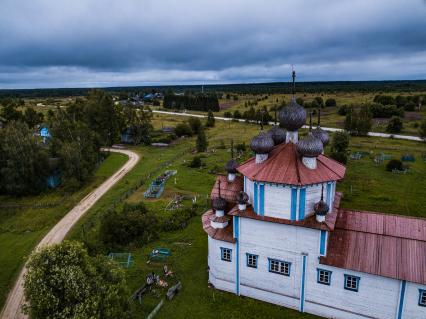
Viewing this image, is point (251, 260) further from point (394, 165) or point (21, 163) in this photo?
point (394, 165)

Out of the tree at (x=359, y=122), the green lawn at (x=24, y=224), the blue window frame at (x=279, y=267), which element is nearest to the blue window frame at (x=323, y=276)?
the blue window frame at (x=279, y=267)

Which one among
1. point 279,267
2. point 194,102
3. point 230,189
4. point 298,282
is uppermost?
point 230,189

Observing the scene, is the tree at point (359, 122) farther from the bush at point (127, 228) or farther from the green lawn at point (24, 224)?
the bush at point (127, 228)

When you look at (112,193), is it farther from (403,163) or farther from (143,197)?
(403,163)

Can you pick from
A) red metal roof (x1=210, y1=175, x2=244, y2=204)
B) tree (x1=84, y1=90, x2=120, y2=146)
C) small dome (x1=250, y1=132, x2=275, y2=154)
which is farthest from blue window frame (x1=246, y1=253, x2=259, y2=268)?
tree (x1=84, y1=90, x2=120, y2=146)

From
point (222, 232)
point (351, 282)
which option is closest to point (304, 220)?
point (351, 282)

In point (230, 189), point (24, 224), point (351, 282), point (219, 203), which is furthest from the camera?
point (24, 224)

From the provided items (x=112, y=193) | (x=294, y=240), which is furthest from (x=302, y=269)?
(x=112, y=193)

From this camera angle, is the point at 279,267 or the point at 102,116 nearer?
the point at 279,267
